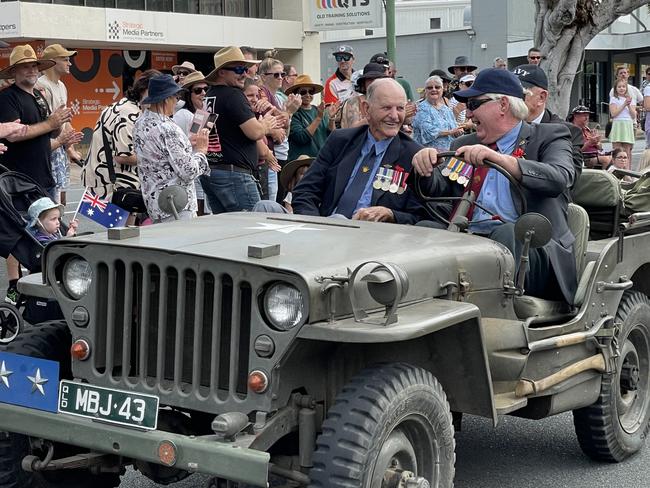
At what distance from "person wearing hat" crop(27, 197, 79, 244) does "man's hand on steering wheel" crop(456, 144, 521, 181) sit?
370 cm

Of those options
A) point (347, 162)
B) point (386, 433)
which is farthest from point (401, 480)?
point (347, 162)

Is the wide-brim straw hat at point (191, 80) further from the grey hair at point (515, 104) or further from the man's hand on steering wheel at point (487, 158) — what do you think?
the man's hand on steering wheel at point (487, 158)

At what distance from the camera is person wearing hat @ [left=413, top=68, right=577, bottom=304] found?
5375mm

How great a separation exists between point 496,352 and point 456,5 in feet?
172

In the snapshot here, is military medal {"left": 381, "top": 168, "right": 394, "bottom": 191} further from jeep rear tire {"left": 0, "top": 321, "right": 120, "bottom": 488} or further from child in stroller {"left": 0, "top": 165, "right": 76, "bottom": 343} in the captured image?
child in stroller {"left": 0, "top": 165, "right": 76, "bottom": 343}

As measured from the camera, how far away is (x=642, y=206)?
649 cm

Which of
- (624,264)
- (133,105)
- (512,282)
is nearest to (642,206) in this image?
(624,264)

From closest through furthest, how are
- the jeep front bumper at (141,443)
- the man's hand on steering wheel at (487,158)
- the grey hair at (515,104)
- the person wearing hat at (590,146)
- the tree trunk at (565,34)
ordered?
the jeep front bumper at (141,443) → the man's hand on steering wheel at (487,158) → the grey hair at (515,104) → the person wearing hat at (590,146) → the tree trunk at (565,34)

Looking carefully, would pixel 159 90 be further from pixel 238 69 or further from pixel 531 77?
pixel 531 77

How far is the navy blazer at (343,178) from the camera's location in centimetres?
581

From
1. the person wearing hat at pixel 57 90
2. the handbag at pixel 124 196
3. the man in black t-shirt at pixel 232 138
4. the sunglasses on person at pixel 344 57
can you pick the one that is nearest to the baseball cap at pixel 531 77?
the man in black t-shirt at pixel 232 138

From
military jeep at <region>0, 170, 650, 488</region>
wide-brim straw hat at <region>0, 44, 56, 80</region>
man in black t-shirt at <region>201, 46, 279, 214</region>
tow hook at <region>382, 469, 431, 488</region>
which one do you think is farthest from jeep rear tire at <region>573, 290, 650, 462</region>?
wide-brim straw hat at <region>0, 44, 56, 80</region>

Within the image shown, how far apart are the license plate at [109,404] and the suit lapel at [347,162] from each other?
2296mm

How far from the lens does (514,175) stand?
538 centimetres
